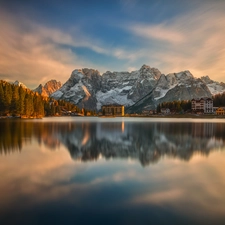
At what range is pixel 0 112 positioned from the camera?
347 feet

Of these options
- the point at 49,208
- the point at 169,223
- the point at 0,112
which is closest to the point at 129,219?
the point at 169,223

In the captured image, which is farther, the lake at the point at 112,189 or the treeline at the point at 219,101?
the treeline at the point at 219,101

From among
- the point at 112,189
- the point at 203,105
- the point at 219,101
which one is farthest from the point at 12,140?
the point at 219,101

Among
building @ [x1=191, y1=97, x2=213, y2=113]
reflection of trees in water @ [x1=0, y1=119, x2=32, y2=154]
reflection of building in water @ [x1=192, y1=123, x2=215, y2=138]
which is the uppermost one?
building @ [x1=191, y1=97, x2=213, y2=113]

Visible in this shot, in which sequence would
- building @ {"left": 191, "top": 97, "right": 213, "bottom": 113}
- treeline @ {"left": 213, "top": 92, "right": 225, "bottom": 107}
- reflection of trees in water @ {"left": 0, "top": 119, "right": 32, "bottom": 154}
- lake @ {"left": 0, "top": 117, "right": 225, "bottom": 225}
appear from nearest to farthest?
lake @ {"left": 0, "top": 117, "right": 225, "bottom": 225} < reflection of trees in water @ {"left": 0, "top": 119, "right": 32, "bottom": 154} < building @ {"left": 191, "top": 97, "right": 213, "bottom": 113} < treeline @ {"left": 213, "top": 92, "right": 225, "bottom": 107}

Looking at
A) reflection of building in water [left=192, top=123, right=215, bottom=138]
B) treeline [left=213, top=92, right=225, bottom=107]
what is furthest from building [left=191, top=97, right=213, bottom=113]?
reflection of building in water [left=192, top=123, right=215, bottom=138]

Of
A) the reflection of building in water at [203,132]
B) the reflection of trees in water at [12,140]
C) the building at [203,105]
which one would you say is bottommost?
the reflection of building in water at [203,132]

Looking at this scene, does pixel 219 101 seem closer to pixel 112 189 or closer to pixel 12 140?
pixel 12 140

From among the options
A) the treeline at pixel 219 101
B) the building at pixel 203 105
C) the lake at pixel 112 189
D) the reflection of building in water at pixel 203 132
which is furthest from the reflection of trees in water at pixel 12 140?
the treeline at pixel 219 101

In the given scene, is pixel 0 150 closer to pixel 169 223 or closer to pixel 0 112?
pixel 169 223

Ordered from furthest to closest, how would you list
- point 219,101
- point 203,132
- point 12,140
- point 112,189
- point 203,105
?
point 219,101, point 203,105, point 203,132, point 12,140, point 112,189

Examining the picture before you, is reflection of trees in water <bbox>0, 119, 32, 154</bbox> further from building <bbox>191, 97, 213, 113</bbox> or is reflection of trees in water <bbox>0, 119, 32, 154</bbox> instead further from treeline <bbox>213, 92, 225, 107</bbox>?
treeline <bbox>213, 92, 225, 107</bbox>

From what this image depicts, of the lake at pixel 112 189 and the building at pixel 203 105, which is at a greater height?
the building at pixel 203 105

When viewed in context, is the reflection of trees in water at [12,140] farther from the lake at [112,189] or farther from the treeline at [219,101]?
the treeline at [219,101]
